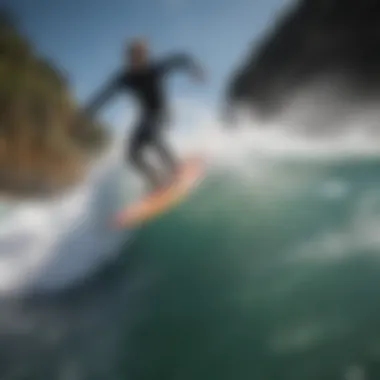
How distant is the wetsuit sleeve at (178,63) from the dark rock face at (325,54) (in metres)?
0.14

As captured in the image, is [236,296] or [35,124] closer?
[236,296]

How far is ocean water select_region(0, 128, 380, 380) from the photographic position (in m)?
1.32

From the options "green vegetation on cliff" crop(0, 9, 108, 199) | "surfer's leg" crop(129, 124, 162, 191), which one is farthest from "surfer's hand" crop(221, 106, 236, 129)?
"green vegetation on cliff" crop(0, 9, 108, 199)

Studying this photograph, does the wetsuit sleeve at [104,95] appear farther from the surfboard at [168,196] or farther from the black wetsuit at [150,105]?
the surfboard at [168,196]

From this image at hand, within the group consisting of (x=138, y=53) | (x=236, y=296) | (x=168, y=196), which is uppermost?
(x=138, y=53)

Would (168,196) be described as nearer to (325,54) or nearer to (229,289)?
(229,289)

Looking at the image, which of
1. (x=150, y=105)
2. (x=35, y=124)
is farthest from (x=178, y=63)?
(x=35, y=124)

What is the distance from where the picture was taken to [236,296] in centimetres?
136

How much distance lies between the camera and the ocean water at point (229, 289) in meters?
1.32

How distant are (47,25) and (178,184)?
1.51ft

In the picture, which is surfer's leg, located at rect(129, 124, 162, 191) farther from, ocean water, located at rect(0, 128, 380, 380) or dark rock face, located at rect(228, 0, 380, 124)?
dark rock face, located at rect(228, 0, 380, 124)

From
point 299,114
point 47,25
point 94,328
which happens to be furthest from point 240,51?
point 94,328

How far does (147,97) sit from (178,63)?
10 centimetres

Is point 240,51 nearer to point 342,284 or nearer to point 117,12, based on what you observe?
point 117,12
